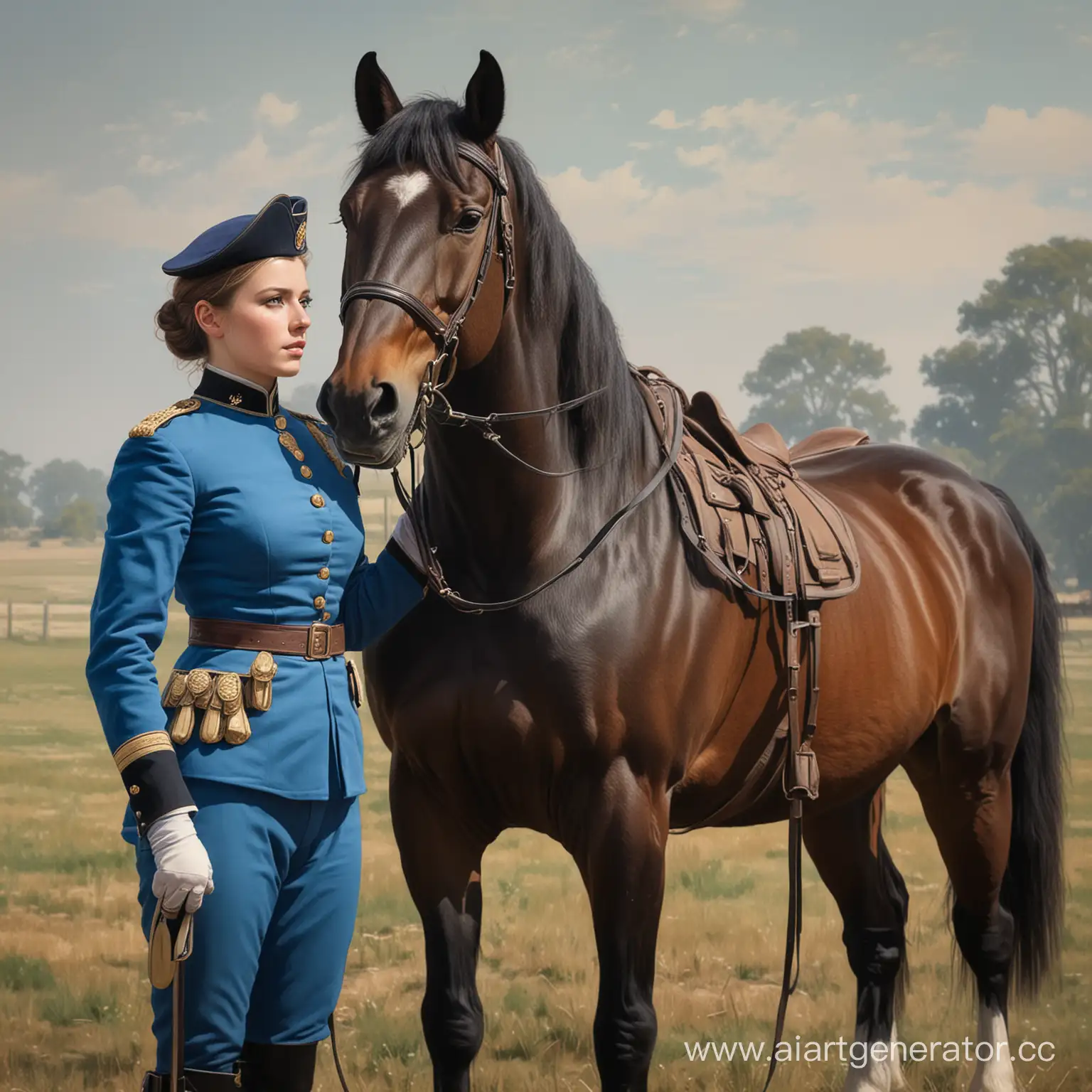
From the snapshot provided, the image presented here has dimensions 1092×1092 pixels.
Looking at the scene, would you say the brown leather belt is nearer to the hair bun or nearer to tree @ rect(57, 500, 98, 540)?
the hair bun

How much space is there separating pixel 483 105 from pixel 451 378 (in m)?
0.58

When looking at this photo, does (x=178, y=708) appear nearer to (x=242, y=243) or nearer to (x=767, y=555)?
(x=242, y=243)

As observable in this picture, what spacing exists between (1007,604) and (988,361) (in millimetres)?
39838

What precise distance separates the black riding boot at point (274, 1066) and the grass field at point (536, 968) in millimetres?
1881

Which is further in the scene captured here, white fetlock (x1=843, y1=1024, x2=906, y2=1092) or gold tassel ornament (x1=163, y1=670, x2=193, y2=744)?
white fetlock (x1=843, y1=1024, x2=906, y2=1092)

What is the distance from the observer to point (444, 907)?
118 inches

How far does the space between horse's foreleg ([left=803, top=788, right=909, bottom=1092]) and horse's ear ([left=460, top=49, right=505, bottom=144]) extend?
2.79m

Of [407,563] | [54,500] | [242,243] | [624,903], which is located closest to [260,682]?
[407,563]

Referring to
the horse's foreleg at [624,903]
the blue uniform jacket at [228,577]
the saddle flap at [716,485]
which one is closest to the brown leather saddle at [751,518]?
the saddle flap at [716,485]

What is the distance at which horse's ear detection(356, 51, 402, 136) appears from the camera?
2.78 metres

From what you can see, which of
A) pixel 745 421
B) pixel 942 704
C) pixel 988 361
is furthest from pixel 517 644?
pixel 745 421

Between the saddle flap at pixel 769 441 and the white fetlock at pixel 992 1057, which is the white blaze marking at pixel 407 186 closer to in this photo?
the saddle flap at pixel 769 441

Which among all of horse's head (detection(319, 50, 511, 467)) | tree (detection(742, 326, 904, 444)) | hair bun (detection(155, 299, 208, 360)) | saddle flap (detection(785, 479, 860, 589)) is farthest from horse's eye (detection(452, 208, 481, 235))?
tree (detection(742, 326, 904, 444))

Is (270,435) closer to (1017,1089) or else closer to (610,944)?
(610,944)
